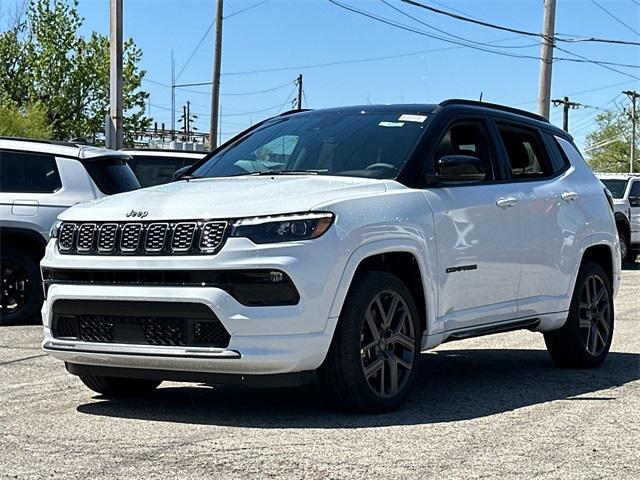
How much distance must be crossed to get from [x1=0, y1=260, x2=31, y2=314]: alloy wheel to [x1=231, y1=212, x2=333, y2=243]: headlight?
584 centimetres

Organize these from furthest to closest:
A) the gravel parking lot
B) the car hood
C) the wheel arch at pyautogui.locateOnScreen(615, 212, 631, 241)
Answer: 1. the wheel arch at pyautogui.locateOnScreen(615, 212, 631, 241)
2. the car hood
3. the gravel parking lot

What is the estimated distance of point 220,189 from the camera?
6410 mm

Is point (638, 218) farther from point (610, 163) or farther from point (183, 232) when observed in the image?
point (610, 163)

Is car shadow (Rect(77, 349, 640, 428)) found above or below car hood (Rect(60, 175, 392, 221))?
below

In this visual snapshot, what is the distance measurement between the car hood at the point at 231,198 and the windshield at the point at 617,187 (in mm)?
18488

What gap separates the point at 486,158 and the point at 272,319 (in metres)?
2.55

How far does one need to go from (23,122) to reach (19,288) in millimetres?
44258

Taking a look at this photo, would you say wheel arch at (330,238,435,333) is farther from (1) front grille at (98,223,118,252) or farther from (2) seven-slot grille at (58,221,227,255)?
(1) front grille at (98,223,118,252)

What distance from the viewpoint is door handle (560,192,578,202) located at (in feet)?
26.8

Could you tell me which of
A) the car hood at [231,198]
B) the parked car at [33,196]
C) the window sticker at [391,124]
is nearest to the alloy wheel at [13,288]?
the parked car at [33,196]

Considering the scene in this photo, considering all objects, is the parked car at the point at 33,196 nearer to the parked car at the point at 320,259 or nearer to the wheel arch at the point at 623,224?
the parked car at the point at 320,259

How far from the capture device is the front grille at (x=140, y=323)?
19.0 feet

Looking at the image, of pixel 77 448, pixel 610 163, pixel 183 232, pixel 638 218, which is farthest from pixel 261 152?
pixel 610 163

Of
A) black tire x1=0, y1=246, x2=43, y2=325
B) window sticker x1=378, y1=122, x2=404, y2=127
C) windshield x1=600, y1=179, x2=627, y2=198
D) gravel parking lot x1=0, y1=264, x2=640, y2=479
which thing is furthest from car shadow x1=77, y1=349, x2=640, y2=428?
windshield x1=600, y1=179, x2=627, y2=198
